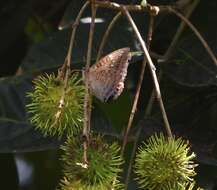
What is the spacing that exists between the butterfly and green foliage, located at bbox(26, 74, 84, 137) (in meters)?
0.11

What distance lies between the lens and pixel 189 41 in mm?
1989

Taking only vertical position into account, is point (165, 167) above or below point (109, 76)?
below

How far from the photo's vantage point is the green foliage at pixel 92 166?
59.9 inches

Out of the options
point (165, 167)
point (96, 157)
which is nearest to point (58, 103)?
point (96, 157)

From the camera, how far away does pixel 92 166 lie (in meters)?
1.56

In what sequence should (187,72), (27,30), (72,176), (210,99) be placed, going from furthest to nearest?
(27,30) → (210,99) → (187,72) → (72,176)

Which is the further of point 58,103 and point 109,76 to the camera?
point 58,103

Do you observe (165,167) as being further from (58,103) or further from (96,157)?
(58,103)

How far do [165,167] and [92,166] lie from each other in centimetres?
14

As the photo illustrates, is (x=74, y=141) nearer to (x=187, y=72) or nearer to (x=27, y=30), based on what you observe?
(x=187, y=72)

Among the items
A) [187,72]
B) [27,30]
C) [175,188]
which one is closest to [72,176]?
[175,188]

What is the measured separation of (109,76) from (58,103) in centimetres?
15

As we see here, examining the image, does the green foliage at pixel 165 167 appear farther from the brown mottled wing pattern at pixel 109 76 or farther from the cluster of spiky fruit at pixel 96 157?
the brown mottled wing pattern at pixel 109 76

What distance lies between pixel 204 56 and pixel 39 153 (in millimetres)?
773
